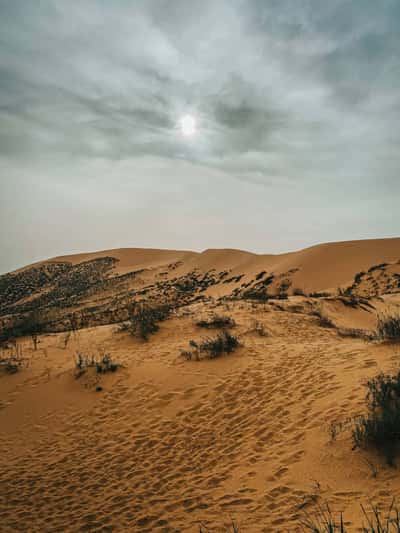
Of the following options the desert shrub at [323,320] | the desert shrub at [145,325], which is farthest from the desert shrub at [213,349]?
the desert shrub at [323,320]

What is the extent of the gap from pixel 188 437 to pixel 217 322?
5649 mm

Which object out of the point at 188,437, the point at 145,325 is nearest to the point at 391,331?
the point at 188,437

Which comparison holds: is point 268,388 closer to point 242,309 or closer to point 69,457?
point 69,457

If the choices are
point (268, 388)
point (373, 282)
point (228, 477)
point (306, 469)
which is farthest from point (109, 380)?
point (373, 282)

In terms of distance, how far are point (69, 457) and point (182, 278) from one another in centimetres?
3300

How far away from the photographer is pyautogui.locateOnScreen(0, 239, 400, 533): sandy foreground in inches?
125

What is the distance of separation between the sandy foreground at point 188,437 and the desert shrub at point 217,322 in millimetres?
396

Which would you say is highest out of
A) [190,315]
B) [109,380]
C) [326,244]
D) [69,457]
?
[326,244]

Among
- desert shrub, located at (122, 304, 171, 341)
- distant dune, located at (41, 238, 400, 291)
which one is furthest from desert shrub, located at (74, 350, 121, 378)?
distant dune, located at (41, 238, 400, 291)

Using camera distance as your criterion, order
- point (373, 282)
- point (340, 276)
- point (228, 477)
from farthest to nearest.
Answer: point (340, 276), point (373, 282), point (228, 477)

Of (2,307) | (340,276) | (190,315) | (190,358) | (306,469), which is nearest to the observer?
(306,469)

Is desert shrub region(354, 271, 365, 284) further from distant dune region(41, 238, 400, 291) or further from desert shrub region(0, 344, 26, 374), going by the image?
desert shrub region(0, 344, 26, 374)

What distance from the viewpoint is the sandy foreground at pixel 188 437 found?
316 centimetres

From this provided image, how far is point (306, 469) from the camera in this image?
11.3 feet
